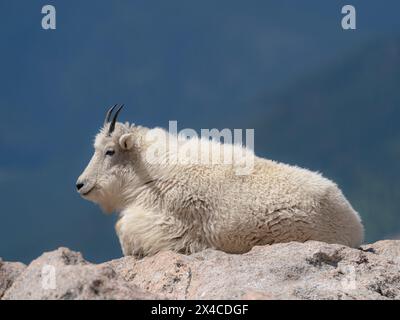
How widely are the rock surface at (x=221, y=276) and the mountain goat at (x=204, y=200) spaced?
24.7 inches

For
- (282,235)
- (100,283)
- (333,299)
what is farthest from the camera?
(282,235)

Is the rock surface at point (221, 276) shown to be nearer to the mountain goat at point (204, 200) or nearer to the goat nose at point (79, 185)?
the mountain goat at point (204, 200)

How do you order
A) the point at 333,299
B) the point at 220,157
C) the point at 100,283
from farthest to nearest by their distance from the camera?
the point at 220,157, the point at 333,299, the point at 100,283

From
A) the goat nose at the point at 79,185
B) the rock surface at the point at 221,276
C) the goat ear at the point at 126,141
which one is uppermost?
the goat ear at the point at 126,141

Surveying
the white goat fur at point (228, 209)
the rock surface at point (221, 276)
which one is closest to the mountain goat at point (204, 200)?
the white goat fur at point (228, 209)

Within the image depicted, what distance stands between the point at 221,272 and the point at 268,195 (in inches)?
80.0

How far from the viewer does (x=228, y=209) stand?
9.45 meters

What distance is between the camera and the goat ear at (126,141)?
10.5 metres

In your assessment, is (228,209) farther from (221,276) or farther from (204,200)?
(221,276)

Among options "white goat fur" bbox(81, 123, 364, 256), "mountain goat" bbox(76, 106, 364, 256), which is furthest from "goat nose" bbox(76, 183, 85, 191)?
"white goat fur" bbox(81, 123, 364, 256)

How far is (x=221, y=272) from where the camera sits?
25.4ft

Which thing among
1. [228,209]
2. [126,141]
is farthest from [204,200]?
[126,141]
